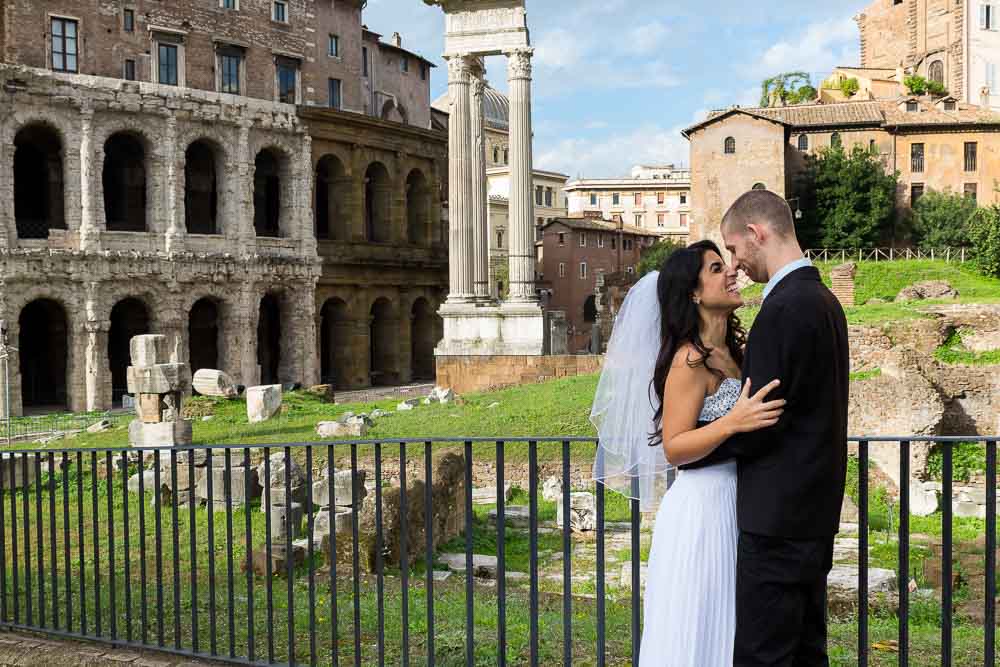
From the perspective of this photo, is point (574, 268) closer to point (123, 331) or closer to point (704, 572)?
point (123, 331)

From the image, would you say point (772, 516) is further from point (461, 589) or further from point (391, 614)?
point (461, 589)

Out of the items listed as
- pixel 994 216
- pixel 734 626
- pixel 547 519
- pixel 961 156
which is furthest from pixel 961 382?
pixel 961 156

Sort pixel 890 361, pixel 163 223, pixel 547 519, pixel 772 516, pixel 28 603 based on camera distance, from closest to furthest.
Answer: pixel 772 516, pixel 28 603, pixel 547 519, pixel 890 361, pixel 163 223

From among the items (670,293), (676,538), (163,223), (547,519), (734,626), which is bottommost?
(547,519)

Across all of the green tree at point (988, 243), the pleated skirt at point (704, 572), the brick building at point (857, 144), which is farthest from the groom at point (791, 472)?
the brick building at point (857, 144)

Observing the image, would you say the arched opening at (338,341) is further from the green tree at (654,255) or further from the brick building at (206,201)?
the green tree at (654,255)

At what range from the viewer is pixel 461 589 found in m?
8.21

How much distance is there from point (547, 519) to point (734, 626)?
10180mm

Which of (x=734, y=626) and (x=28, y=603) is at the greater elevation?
(x=734, y=626)

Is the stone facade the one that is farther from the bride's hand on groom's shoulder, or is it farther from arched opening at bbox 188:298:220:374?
the bride's hand on groom's shoulder

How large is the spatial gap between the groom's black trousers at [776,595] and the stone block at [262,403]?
19606mm

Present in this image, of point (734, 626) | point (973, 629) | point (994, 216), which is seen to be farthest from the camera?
point (994, 216)

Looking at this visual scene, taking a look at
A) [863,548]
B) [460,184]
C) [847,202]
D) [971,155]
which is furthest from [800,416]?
[971,155]

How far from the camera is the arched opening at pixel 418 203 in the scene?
129 ft
